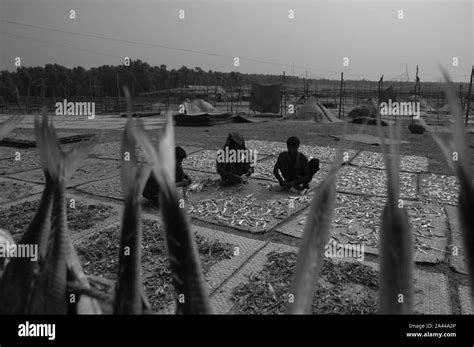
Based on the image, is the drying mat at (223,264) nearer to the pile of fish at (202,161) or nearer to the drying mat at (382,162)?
the pile of fish at (202,161)

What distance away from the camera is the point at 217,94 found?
164ft

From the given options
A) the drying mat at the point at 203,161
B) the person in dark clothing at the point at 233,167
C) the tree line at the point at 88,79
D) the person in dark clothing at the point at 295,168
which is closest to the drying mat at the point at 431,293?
the person in dark clothing at the point at 295,168

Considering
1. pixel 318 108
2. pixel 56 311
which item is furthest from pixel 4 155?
pixel 318 108

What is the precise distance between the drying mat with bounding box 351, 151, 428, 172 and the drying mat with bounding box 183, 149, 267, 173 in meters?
2.83

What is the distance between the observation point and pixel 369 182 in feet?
25.5

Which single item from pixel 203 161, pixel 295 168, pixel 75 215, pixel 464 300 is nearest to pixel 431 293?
pixel 464 300

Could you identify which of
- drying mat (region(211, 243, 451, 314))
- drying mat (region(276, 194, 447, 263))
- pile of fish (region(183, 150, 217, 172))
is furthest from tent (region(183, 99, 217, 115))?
drying mat (region(211, 243, 451, 314))

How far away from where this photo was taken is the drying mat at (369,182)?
7073mm

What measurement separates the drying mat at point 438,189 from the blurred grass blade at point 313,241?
21.0 feet

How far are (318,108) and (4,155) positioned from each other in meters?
17.5

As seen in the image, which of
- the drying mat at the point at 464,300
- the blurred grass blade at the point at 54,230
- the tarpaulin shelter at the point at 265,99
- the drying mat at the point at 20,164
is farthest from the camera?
the tarpaulin shelter at the point at 265,99

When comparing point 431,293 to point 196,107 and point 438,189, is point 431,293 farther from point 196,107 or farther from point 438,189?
point 196,107

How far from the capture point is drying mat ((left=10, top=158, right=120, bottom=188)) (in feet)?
26.4

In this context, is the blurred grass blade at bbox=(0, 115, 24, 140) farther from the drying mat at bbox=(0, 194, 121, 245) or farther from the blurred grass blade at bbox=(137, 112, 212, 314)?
the drying mat at bbox=(0, 194, 121, 245)
